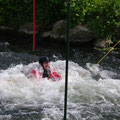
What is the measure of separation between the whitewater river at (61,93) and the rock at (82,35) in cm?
271

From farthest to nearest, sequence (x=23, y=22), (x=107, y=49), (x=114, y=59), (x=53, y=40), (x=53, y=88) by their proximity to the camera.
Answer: (x=23, y=22) < (x=53, y=40) < (x=107, y=49) < (x=114, y=59) < (x=53, y=88)

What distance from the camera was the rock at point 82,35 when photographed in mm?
9445

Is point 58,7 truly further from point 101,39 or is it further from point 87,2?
point 101,39

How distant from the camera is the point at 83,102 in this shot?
426 centimetres

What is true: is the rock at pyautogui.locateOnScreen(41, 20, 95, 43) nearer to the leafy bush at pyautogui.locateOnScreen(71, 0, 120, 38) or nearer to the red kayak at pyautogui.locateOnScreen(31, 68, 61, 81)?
the leafy bush at pyautogui.locateOnScreen(71, 0, 120, 38)

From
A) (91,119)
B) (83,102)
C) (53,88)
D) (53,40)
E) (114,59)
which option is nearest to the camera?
(91,119)

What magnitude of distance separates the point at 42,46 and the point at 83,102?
5.20m

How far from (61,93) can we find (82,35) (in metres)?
5.21

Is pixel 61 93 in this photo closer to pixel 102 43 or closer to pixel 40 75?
pixel 40 75

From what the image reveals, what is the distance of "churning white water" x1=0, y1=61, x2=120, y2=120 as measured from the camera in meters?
3.78

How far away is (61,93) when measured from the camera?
462 centimetres

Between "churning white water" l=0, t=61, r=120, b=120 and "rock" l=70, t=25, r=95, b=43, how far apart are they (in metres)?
3.75

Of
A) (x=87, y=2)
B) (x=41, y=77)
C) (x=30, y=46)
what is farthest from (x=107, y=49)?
(x=41, y=77)

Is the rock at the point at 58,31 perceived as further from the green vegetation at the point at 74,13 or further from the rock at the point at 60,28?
the green vegetation at the point at 74,13
